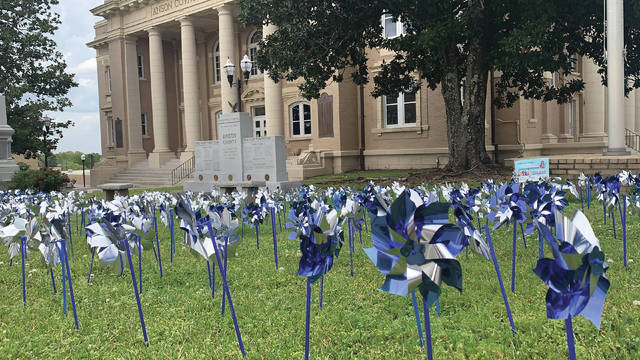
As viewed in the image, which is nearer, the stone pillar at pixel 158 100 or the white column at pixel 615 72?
the white column at pixel 615 72

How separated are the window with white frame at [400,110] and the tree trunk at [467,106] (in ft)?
27.5

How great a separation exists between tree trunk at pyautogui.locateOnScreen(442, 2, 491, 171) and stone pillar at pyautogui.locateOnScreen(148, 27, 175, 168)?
19.7 metres

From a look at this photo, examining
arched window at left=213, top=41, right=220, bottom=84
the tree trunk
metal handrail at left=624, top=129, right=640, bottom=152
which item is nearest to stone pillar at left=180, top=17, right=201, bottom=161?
arched window at left=213, top=41, right=220, bottom=84

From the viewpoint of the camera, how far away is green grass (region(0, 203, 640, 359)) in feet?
10.6

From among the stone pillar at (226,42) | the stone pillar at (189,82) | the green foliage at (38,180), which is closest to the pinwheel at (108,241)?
the green foliage at (38,180)

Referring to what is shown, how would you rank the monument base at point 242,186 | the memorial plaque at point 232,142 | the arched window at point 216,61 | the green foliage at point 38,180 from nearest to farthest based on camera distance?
the monument base at point 242,186 < the green foliage at point 38,180 < the memorial plaque at point 232,142 < the arched window at point 216,61

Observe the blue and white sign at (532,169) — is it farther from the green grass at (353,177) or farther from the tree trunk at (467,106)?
the green grass at (353,177)

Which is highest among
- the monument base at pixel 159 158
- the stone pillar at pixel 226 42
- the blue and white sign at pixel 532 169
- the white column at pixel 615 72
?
the stone pillar at pixel 226 42

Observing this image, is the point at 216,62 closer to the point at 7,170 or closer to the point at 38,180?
the point at 7,170

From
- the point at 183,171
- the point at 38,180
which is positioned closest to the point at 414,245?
the point at 38,180

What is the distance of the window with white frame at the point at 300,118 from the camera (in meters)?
28.7

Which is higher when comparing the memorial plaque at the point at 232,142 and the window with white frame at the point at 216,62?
the window with white frame at the point at 216,62

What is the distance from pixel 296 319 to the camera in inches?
152

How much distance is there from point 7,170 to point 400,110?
58.4 ft
